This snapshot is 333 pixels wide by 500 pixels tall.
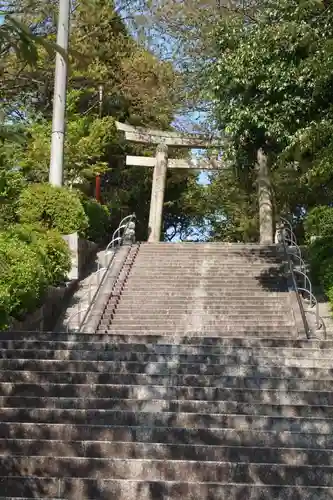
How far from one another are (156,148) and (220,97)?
1061 centimetres

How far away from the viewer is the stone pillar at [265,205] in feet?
67.4

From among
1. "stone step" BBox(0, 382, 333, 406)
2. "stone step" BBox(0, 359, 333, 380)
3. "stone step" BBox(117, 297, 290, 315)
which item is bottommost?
"stone step" BBox(0, 382, 333, 406)

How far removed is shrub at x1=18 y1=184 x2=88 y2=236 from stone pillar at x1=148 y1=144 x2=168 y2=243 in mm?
6515

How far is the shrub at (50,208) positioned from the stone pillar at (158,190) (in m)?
6.52

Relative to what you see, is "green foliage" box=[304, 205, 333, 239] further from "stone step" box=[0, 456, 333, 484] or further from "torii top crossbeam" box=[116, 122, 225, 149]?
"stone step" box=[0, 456, 333, 484]

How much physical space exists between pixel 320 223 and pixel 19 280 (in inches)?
314

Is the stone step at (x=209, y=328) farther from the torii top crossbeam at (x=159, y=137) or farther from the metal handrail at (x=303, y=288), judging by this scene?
the torii top crossbeam at (x=159, y=137)

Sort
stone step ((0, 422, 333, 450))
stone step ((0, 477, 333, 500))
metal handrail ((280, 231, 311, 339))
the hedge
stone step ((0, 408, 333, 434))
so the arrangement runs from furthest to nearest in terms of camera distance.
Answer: the hedge < metal handrail ((280, 231, 311, 339)) < stone step ((0, 408, 333, 434)) < stone step ((0, 422, 333, 450)) < stone step ((0, 477, 333, 500))

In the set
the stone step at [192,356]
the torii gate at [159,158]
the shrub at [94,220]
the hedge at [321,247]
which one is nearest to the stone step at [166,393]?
the stone step at [192,356]

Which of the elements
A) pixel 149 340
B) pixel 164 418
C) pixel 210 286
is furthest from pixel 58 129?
pixel 164 418


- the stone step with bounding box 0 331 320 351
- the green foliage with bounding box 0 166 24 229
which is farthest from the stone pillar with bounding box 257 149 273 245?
the stone step with bounding box 0 331 320 351

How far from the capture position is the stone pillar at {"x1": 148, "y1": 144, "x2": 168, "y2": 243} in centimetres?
2297

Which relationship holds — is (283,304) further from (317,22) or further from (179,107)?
(179,107)

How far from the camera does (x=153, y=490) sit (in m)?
5.08
